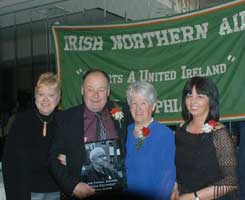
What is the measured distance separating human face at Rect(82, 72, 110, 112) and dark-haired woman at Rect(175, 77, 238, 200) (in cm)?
49

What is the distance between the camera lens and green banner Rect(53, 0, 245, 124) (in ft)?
10.7

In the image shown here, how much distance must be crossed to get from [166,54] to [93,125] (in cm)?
157

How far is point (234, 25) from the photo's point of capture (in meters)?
3.23

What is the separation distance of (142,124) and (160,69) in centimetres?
147

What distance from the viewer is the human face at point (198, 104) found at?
2250mm

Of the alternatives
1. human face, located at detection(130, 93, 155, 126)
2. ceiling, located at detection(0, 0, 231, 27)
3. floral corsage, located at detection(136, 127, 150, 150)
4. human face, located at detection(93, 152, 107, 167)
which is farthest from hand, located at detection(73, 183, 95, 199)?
ceiling, located at detection(0, 0, 231, 27)

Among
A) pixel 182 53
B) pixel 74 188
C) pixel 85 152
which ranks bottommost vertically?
pixel 74 188

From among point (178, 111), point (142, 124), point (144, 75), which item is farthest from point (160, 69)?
point (142, 124)

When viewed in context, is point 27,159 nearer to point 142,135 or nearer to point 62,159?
point 62,159

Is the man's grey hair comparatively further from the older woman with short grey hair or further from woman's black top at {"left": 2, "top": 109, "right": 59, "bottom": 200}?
woman's black top at {"left": 2, "top": 109, "right": 59, "bottom": 200}

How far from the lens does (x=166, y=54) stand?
3.65 metres

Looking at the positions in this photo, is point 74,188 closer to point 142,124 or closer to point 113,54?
point 142,124

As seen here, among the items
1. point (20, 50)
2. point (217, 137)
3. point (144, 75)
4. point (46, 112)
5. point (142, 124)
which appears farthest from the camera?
point (20, 50)

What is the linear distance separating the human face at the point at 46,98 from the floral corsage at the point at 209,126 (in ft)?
3.07
